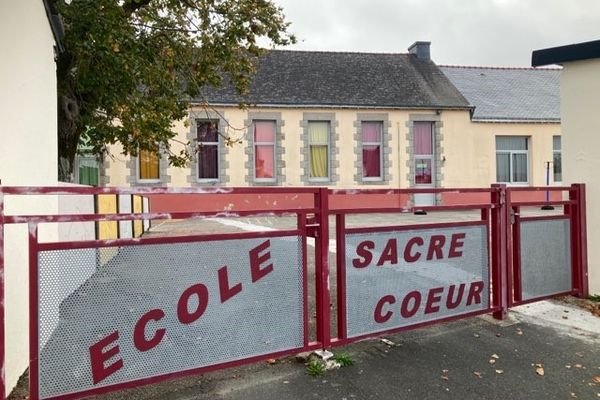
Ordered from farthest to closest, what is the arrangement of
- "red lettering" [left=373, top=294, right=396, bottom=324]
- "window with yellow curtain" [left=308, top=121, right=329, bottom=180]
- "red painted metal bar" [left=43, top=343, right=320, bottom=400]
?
"window with yellow curtain" [left=308, top=121, right=329, bottom=180], "red lettering" [left=373, top=294, right=396, bottom=324], "red painted metal bar" [left=43, top=343, right=320, bottom=400]

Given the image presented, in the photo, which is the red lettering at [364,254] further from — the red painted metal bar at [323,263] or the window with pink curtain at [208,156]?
the window with pink curtain at [208,156]

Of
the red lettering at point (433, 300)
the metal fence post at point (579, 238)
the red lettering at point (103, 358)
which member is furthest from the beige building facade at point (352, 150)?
the red lettering at point (103, 358)

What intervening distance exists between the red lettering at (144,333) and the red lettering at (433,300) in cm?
255

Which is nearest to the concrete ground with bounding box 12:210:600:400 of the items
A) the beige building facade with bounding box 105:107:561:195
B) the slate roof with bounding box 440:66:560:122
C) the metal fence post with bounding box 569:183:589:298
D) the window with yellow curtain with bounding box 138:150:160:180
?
the metal fence post with bounding box 569:183:589:298

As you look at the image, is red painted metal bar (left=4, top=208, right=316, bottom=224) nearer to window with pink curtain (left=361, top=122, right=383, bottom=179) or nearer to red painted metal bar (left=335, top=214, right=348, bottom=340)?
red painted metal bar (left=335, top=214, right=348, bottom=340)

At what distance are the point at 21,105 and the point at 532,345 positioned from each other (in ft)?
16.4

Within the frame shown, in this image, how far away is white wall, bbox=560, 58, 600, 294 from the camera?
6094 mm

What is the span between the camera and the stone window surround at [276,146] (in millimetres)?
21375

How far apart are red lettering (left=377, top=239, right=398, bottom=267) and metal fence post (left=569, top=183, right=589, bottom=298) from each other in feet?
9.72

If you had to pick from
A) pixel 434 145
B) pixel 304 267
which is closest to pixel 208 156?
pixel 434 145

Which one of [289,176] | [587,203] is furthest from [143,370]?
[289,176]

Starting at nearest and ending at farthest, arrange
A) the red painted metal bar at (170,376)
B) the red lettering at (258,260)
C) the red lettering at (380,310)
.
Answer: the red painted metal bar at (170,376)
the red lettering at (258,260)
the red lettering at (380,310)

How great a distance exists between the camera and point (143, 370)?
329 cm

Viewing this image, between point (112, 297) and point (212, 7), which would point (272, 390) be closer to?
point (112, 297)
